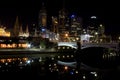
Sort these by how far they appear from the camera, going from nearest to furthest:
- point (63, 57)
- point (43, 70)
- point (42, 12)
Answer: point (43, 70)
point (63, 57)
point (42, 12)


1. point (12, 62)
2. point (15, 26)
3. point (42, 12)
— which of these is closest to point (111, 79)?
point (12, 62)

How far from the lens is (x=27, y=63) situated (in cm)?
3781

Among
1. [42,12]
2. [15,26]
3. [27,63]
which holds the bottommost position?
[27,63]

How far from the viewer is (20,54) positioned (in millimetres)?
42219

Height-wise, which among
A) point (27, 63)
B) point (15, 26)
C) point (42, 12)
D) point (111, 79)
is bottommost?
point (111, 79)

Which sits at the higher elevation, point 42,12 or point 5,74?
point 42,12

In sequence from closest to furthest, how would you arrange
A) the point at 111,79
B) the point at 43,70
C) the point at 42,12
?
the point at 43,70 → the point at 111,79 → the point at 42,12

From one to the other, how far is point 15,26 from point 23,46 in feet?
144

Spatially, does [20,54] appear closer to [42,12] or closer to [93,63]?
[93,63]

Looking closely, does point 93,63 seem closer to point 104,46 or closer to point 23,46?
point 104,46

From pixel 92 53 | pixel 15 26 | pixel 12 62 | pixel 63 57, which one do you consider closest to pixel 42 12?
pixel 15 26

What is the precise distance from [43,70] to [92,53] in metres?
25.1

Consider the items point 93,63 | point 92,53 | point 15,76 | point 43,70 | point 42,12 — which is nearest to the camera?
point 15,76

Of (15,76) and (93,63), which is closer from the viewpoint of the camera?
(15,76)
